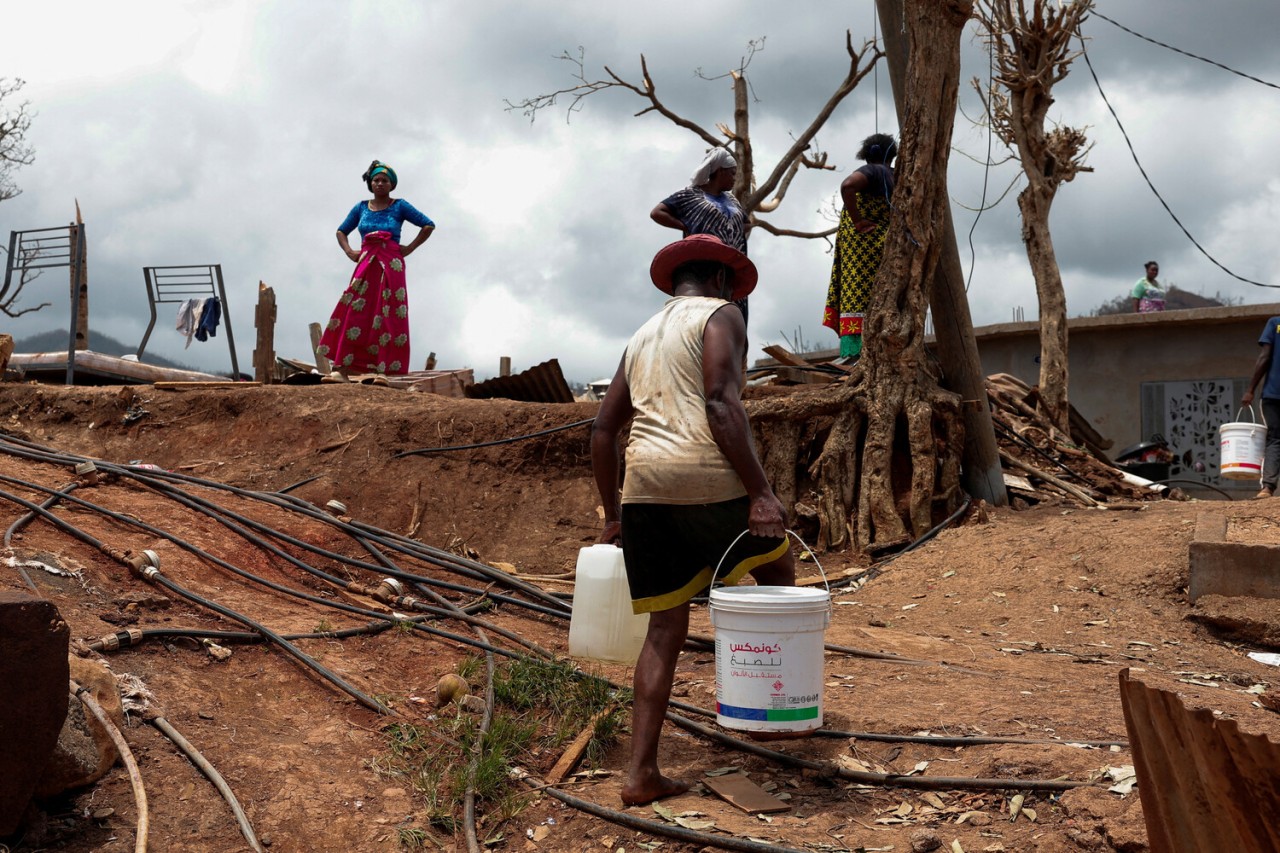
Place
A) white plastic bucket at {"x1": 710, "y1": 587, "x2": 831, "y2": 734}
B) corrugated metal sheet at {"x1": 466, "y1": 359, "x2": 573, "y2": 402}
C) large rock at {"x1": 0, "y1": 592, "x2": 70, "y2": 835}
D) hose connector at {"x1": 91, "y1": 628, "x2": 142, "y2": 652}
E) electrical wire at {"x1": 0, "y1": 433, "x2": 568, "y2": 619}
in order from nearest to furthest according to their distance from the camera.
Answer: large rock at {"x1": 0, "y1": 592, "x2": 70, "y2": 835}, white plastic bucket at {"x1": 710, "y1": 587, "x2": 831, "y2": 734}, hose connector at {"x1": 91, "y1": 628, "x2": 142, "y2": 652}, electrical wire at {"x1": 0, "y1": 433, "x2": 568, "y2": 619}, corrugated metal sheet at {"x1": 466, "y1": 359, "x2": 573, "y2": 402}

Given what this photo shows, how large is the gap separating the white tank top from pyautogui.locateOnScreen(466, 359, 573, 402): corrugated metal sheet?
668 centimetres

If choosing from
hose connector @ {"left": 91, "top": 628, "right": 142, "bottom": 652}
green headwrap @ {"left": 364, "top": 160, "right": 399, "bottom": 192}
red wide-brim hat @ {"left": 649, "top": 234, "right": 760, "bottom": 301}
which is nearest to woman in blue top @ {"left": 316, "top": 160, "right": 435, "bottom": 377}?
green headwrap @ {"left": 364, "top": 160, "right": 399, "bottom": 192}

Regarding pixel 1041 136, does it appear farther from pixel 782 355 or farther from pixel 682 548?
pixel 682 548

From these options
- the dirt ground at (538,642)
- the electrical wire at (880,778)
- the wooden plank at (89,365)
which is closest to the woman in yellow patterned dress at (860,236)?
the dirt ground at (538,642)

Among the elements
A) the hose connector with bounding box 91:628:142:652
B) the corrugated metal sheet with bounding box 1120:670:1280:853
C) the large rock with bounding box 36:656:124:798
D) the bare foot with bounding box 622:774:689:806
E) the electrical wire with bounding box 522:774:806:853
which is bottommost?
the electrical wire with bounding box 522:774:806:853

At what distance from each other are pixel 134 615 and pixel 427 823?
166 cm

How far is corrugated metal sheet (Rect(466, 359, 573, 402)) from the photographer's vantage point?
10188mm

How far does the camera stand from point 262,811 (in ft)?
10.9

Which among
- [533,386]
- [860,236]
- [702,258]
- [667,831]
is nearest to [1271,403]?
[860,236]

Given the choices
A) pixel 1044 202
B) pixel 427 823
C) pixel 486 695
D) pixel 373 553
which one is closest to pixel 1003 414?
pixel 1044 202

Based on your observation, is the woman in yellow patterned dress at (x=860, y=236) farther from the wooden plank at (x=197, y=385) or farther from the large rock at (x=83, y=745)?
the large rock at (x=83, y=745)

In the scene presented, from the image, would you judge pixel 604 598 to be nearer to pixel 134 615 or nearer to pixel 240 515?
pixel 134 615

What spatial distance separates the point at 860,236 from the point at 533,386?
3652mm

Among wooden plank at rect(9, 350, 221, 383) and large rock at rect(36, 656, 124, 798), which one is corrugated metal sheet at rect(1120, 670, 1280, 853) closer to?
large rock at rect(36, 656, 124, 798)
